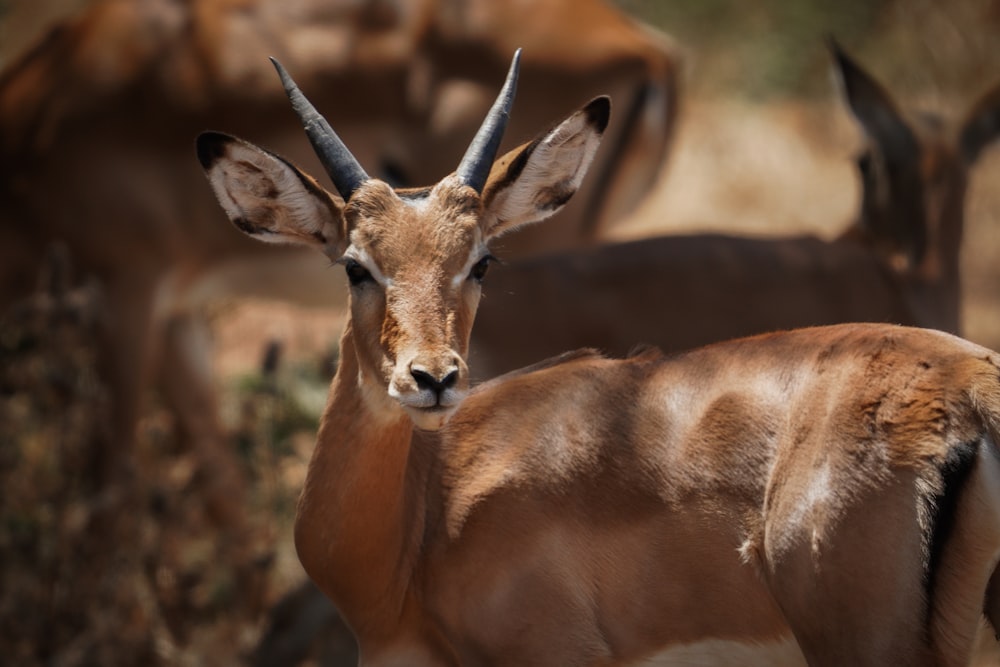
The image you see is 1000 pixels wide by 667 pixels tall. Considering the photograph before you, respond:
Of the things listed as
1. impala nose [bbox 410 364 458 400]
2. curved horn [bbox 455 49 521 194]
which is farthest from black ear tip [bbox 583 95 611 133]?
impala nose [bbox 410 364 458 400]

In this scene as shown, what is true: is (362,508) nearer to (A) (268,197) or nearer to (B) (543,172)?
(A) (268,197)

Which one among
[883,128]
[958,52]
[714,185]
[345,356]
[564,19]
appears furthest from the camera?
[958,52]

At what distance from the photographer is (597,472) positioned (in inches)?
160

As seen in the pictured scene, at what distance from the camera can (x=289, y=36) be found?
7.77 meters

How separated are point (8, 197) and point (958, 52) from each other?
28.0 ft

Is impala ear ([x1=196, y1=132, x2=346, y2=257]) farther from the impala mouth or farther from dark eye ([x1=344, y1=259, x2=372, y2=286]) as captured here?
the impala mouth

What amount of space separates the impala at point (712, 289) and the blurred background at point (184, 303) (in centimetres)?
98

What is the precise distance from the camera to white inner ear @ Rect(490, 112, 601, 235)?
14.1 feet

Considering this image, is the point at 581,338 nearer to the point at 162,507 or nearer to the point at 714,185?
the point at 162,507

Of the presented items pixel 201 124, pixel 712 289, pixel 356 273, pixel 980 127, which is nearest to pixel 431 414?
pixel 356 273

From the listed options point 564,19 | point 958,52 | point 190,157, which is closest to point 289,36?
point 190,157

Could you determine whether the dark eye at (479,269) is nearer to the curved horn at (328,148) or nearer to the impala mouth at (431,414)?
the curved horn at (328,148)

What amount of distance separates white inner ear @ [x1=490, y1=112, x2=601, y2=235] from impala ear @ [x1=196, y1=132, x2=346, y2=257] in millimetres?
466

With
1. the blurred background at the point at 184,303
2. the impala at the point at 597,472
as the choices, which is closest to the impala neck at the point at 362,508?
the impala at the point at 597,472
